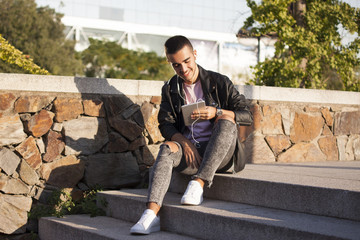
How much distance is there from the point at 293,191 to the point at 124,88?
233 cm

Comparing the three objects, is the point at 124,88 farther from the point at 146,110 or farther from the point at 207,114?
the point at 207,114

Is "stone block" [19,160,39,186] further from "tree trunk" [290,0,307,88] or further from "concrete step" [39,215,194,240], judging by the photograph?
"tree trunk" [290,0,307,88]

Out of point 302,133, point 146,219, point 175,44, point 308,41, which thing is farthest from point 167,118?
point 308,41

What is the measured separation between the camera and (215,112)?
389cm

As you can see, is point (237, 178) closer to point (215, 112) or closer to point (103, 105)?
point (215, 112)

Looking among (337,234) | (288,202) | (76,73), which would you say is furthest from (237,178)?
(76,73)

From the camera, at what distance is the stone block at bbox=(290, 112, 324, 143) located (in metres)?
6.28

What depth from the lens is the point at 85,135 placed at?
199 inches

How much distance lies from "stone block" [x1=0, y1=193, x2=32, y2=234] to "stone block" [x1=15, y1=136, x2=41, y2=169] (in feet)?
A: 1.08

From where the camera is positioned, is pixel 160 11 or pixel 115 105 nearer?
pixel 115 105

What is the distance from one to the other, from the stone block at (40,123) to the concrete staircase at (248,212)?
2.82 feet

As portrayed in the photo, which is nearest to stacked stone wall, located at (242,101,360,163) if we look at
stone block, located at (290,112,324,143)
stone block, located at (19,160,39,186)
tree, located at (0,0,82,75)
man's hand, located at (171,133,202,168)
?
stone block, located at (290,112,324,143)

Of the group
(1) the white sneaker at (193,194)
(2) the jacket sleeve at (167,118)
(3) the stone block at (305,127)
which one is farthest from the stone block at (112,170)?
(3) the stone block at (305,127)

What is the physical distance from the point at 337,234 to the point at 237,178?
1235 millimetres
